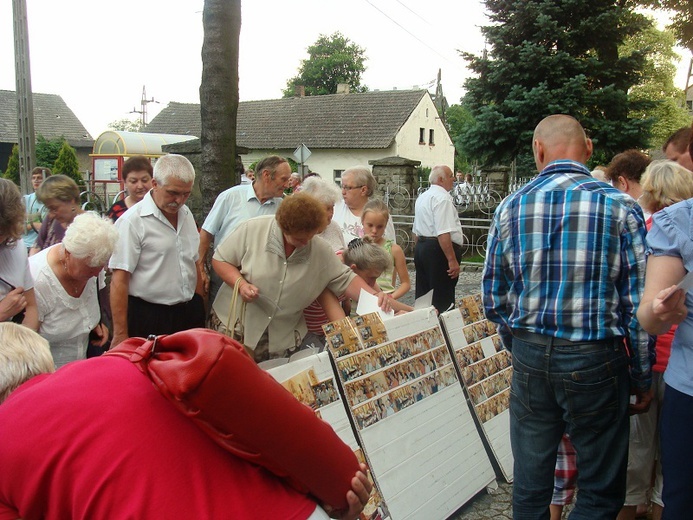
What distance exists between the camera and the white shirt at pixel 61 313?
3.23 meters

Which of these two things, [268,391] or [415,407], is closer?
[268,391]

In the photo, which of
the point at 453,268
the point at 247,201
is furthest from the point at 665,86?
the point at 247,201

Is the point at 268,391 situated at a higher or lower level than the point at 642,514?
higher

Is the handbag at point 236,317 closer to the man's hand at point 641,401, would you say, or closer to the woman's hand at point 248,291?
the woman's hand at point 248,291

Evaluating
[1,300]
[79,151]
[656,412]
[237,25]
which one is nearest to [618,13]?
[237,25]

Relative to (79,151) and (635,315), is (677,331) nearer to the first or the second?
(635,315)

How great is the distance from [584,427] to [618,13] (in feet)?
45.5

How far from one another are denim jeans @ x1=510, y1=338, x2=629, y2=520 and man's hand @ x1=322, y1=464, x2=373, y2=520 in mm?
1211

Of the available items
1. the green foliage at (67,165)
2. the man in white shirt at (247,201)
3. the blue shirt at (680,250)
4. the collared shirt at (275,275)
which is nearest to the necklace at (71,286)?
the collared shirt at (275,275)

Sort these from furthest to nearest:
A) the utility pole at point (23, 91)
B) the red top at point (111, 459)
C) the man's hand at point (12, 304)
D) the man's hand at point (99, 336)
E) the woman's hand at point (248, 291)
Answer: the utility pole at point (23, 91)
the man's hand at point (99, 336)
the woman's hand at point (248, 291)
the man's hand at point (12, 304)
the red top at point (111, 459)

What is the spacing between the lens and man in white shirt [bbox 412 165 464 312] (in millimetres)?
6719

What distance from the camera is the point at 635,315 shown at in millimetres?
2545

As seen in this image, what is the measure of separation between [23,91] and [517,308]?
33.1 ft

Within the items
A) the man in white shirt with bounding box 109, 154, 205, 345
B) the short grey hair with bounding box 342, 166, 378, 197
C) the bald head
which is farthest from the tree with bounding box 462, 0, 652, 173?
the bald head
